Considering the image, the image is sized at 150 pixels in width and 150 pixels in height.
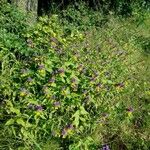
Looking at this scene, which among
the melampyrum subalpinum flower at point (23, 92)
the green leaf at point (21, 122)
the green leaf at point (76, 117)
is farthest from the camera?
the green leaf at point (76, 117)

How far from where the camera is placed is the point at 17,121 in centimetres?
399

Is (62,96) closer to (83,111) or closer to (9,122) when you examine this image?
(83,111)

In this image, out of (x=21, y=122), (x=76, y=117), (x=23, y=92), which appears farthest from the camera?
(x=76, y=117)

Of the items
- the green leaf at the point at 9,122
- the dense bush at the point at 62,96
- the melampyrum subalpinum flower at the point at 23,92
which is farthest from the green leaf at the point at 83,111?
the green leaf at the point at 9,122

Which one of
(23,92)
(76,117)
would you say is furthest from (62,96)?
(23,92)

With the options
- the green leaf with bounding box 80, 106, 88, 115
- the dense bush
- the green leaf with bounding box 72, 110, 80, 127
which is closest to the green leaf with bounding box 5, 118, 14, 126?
the dense bush

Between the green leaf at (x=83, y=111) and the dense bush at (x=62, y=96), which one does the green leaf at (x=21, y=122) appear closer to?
the dense bush at (x=62, y=96)

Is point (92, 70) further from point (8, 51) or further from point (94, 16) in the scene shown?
point (94, 16)

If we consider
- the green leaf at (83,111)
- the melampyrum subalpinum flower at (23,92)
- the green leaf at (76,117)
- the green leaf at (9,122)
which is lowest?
the green leaf at (9,122)

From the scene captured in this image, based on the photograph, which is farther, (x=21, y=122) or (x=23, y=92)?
(x=23, y=92)

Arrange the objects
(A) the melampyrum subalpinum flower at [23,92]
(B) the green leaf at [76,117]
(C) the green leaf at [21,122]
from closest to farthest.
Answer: (C) the green leaf at [21,122]
(A) the melampyrum subalpinum flower at [23,92]
(B) the green leaf at [76,117]

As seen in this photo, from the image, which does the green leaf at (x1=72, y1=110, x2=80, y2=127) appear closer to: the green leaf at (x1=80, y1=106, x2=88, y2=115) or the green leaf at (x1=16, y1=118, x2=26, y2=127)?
the green leaf at (x1=80, y1=106, x2=88, y2=115)

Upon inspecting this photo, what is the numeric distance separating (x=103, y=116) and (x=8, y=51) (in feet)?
4.56

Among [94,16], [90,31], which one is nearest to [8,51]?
[90,31]
